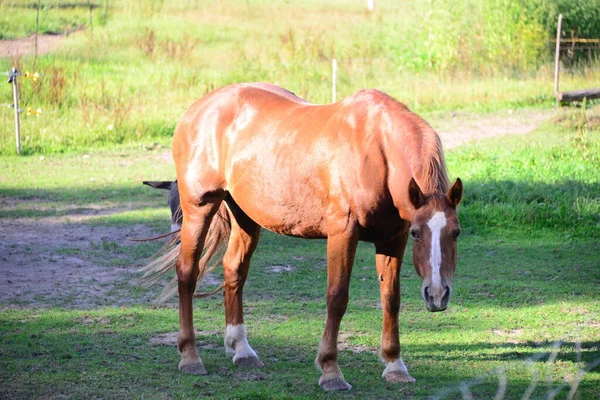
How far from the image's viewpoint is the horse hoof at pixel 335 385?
4.72 m

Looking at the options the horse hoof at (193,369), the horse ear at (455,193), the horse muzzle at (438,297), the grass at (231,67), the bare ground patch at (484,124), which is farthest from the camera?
the grass at (231,67)

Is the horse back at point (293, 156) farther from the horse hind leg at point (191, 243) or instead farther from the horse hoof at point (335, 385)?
the horse hoof at point (335, 385)

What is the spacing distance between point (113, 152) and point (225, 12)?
47.4 feet

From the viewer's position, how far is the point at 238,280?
5.57 m

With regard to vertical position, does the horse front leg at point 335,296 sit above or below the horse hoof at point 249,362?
above

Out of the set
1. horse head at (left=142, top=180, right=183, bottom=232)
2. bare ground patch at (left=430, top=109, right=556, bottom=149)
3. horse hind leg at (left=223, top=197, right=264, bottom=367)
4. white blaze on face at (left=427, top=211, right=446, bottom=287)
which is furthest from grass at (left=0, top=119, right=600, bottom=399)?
bare ground patch at (left=430, top=109, right=556, bottom=149)

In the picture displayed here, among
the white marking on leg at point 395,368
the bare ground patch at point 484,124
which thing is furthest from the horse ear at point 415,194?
the bare ground patch at point 484,124

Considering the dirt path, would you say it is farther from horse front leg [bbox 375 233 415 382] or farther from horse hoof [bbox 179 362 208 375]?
horse front leg [bbox 375 233 415 382]

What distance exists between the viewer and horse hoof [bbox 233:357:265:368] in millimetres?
5234

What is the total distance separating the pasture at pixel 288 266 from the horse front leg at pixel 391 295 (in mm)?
142

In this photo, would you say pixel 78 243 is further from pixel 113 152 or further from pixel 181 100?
pixel 181 100

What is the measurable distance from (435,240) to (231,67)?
16968 millimetres

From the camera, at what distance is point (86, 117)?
48.5ft

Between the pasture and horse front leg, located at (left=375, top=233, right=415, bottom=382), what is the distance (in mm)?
142
